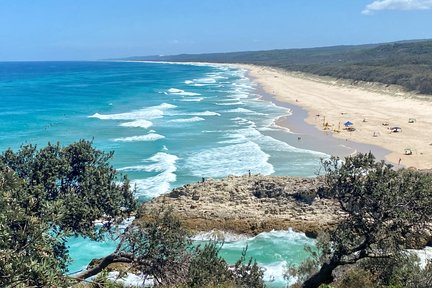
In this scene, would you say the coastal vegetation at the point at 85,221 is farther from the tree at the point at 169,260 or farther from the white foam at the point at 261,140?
the white foam at the point at 261,140

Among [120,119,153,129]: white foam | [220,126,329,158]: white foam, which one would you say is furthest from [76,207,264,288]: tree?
[120,119,153,129]: white foam

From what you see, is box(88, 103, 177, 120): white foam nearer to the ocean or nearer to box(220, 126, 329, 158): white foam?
the ocean

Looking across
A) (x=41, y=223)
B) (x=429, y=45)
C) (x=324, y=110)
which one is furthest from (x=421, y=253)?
(x=429, y=45)

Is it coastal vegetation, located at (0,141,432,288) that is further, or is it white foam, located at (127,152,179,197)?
white foam, located at (127,152,179,197)

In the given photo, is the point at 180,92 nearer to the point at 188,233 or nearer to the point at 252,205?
the point at 252,205

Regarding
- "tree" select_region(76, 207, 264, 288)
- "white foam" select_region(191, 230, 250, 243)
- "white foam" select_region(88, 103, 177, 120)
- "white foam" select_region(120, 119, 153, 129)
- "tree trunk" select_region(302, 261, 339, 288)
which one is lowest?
"white foam" select_region(88, 103, 177, 120)

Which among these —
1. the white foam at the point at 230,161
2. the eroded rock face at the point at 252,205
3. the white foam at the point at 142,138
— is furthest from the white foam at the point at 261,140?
the eroded rock face at the point at 252,205

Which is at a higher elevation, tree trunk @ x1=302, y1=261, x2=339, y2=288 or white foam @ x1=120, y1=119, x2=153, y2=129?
tree trunk @ x1=302, y1=261, x2=339, y2=288

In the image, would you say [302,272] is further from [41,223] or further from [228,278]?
[41,223]
